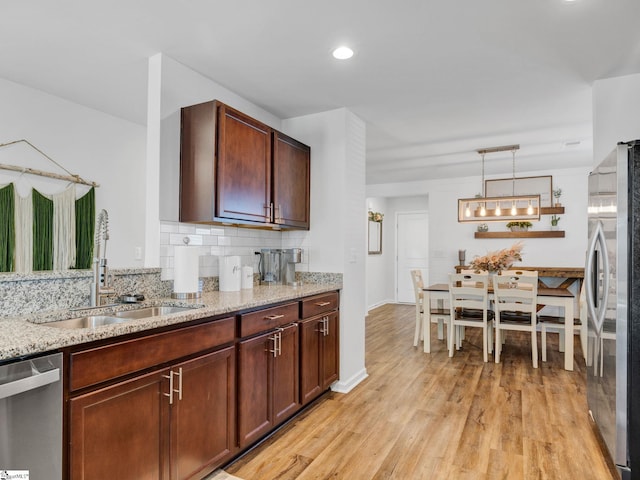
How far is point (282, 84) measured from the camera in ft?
10.2

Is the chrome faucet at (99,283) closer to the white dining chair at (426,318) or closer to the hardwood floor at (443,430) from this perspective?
the hardwood floor at (443,430)

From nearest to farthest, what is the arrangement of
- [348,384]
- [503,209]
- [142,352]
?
[142,352], [348,384], [503,209]

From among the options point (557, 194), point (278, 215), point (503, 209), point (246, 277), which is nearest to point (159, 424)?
point (246, 277)

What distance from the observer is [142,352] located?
1.69 m

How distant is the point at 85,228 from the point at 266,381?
2.38 metres

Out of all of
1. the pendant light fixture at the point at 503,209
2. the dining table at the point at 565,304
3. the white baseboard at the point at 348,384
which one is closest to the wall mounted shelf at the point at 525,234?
the pendant light fixture at the point at 503,209

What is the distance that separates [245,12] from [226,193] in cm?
107

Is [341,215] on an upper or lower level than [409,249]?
upper

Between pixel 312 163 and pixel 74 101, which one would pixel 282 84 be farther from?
pixel 74 101

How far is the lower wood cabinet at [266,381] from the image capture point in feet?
7.46

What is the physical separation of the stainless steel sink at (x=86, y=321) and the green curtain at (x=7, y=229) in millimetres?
1686

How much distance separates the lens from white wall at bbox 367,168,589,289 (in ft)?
20.2

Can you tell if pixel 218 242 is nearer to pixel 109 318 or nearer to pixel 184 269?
pixel 184 269

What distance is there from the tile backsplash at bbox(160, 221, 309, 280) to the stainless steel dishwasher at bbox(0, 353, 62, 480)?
119 centimetres
